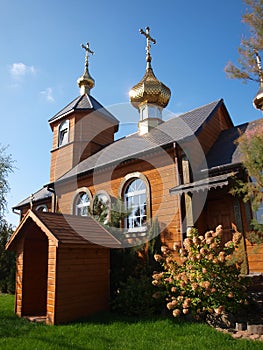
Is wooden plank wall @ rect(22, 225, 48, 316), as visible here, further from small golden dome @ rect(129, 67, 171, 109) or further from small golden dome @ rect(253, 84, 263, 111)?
small golden dome @ rect(253, 84, 263, 111)

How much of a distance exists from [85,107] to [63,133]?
7.15 ft

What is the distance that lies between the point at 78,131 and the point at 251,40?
1283 cm

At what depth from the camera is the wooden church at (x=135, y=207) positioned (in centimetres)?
735

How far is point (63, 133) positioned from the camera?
18250 millimetres

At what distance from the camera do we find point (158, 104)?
15078 mm

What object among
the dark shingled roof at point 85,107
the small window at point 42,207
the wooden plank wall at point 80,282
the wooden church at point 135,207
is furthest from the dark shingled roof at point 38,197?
the wooden plank wall at point 80,282

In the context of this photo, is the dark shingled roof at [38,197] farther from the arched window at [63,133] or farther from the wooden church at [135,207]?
the arched window at [63,133]

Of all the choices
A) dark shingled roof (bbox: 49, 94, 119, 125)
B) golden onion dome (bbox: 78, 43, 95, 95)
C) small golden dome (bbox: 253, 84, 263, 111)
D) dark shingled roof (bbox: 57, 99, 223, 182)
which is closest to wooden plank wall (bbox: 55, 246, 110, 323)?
dark shingled roof (bbox: 57, 99, 223, 182)

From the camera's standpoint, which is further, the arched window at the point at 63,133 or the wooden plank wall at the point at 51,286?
the arched window at the point at 63,133

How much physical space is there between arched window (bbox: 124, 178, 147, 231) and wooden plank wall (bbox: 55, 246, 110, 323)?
255 cm

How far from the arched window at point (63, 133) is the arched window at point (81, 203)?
17.0ft

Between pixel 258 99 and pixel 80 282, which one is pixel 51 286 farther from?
pixel 258 99

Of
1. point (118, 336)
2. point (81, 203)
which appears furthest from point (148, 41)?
point (118, 336)

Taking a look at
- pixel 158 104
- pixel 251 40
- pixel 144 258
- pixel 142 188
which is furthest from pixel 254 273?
pixel 158 104
